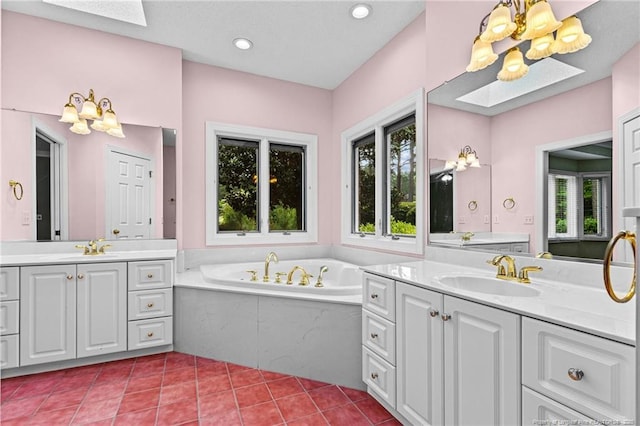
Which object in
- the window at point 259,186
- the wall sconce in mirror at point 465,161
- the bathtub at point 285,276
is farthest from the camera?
the window at point 259,186

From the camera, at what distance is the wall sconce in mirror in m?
1.93

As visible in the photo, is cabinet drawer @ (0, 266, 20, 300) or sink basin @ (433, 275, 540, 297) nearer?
sink basin @ (433, 275, 540, 297)

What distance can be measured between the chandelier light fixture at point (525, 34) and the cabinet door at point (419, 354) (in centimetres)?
127

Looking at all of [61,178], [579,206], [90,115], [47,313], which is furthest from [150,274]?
[579,206]

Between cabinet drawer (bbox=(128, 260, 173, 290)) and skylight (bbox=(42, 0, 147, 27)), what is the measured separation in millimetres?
1966

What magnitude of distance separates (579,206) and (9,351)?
340cm

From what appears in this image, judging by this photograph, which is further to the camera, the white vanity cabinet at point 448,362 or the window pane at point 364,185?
the window pane at point 364,185

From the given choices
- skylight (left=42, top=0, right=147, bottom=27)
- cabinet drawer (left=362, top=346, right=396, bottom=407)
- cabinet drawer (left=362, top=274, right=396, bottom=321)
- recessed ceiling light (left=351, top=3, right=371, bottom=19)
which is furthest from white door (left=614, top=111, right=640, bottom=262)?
skylight (left=42, top=0, right=147, bottom=27)

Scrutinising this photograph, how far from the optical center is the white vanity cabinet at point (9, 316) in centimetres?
202

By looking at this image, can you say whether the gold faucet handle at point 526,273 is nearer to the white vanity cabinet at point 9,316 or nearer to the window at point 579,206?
the window at point 579,206

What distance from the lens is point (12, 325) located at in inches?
80.3

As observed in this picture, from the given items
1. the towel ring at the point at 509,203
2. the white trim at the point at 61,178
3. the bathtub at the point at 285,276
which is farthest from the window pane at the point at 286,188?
the towel ring at the point at 509,203

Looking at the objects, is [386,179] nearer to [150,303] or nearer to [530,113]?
[530,113]

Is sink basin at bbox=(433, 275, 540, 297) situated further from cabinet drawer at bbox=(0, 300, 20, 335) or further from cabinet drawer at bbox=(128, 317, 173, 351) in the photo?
cabinet drawer at bbox=(0, 300, 20, 335)
